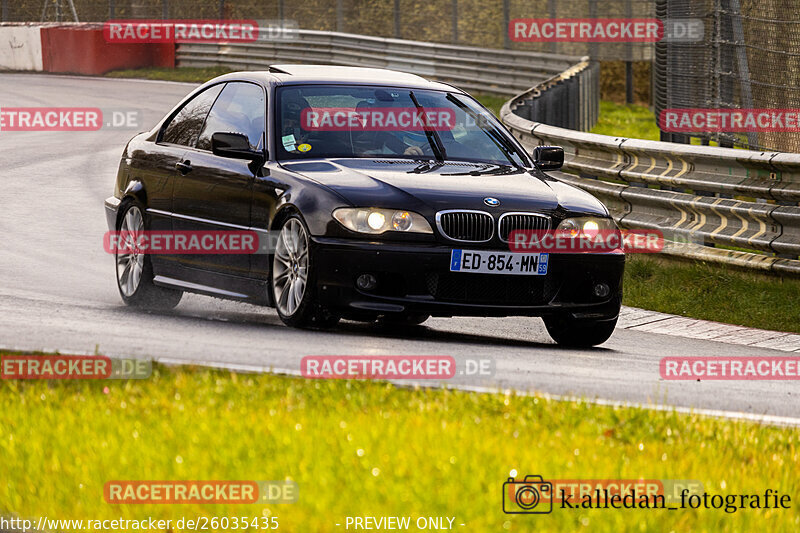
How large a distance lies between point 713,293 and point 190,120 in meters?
4.11

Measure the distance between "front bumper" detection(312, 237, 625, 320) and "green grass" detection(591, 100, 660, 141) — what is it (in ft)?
44.0

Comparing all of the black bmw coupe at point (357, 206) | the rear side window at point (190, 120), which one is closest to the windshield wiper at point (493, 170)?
the black bmw coupe at point (357, 206)

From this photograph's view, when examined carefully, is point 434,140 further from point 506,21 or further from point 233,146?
point 506,21

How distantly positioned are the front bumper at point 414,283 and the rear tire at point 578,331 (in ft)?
2.18

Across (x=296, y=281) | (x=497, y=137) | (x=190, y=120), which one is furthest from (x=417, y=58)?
(x=296, y=281)

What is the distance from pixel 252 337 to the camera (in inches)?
326

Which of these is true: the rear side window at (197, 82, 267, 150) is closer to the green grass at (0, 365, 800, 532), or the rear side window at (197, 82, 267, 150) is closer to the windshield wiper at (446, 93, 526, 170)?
the windshield wiper at (446, 93, 526, 170)

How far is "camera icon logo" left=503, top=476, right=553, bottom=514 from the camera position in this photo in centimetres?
473

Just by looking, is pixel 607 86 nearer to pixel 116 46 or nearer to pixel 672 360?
pixel 116 46

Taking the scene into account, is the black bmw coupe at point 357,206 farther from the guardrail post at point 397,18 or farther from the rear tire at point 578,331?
the guardrail post at point 397,18

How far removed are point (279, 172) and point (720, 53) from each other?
6.16m

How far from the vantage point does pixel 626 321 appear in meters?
10.5

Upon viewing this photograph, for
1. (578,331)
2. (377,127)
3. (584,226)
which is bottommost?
(578,331)

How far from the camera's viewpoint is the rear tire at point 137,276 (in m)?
10.0
